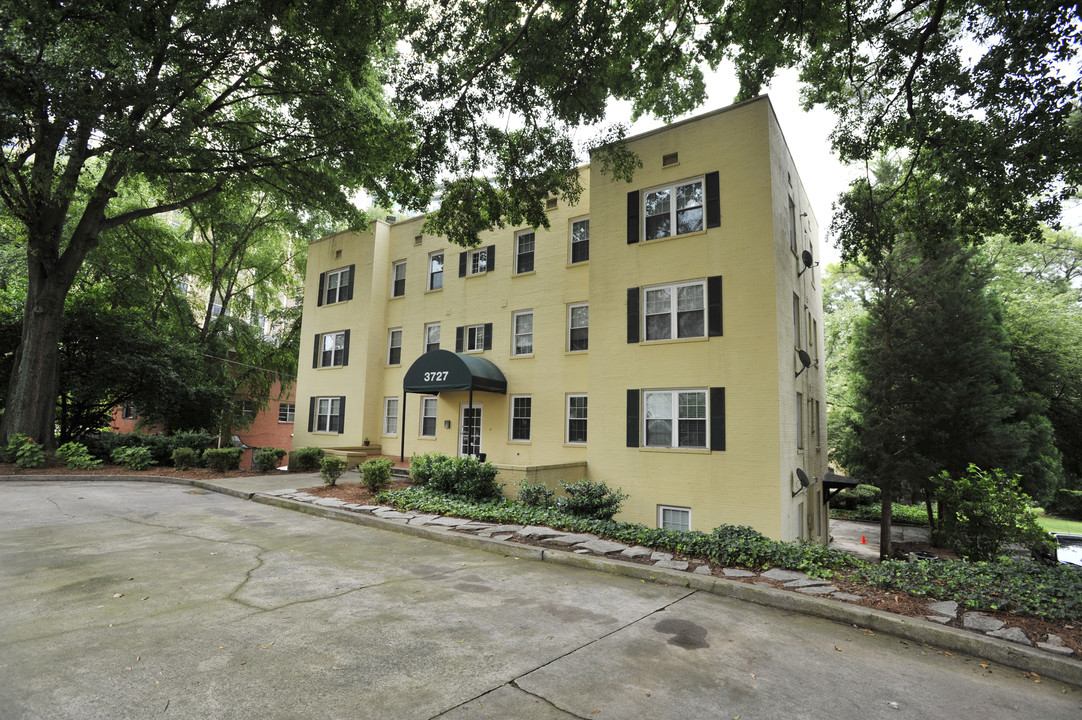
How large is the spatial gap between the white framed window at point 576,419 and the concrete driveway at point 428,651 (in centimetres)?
869

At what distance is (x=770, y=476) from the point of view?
1123 centimetres

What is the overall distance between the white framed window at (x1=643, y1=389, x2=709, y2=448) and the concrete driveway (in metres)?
6.57

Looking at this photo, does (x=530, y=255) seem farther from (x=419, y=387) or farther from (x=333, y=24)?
(x=333, y=24)

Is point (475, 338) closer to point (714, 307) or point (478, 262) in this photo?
point (478, 262)

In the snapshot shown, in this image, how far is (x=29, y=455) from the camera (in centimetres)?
1475

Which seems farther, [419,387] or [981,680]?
[419,387]

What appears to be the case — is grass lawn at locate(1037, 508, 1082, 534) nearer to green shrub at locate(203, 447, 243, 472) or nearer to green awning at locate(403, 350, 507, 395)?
green awning at locate(403, 350, 507, 395)

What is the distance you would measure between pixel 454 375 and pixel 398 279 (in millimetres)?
7387

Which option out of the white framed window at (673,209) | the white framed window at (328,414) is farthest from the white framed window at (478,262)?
the white framed window at (328,414)

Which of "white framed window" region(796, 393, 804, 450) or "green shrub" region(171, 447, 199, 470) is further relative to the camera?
"green shrub" region(171, 447, 199, 470)

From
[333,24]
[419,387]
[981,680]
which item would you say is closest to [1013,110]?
[981,680]

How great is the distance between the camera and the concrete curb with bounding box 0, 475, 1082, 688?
13.5 feet

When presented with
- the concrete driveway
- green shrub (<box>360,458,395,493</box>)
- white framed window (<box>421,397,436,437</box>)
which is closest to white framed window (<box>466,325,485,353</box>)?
white framed window (<box>421,397,436,437</box>)

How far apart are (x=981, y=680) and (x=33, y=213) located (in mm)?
23334
